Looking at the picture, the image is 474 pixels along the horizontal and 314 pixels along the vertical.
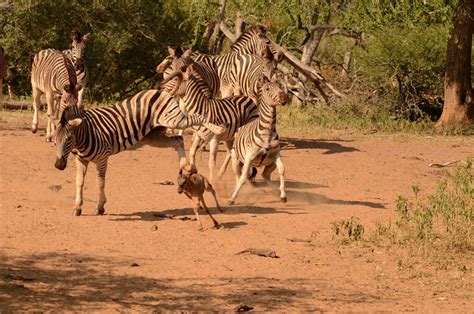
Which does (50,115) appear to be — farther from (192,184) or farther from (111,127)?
(192,184)

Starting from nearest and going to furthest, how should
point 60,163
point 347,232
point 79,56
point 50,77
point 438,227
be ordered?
point 347,232 → point 60,163 → point 438,227 → point 50,77 → point 79,56

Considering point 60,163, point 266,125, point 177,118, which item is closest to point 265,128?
point 266,125

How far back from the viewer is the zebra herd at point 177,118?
12.7 metres

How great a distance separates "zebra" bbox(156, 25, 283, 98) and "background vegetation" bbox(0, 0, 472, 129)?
1849 mm

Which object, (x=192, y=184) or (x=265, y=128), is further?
(x=265, y=128)

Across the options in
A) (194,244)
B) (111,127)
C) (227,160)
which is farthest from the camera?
(227,160)

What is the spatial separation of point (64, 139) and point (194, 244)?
2.17m

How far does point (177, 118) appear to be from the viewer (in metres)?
13.1

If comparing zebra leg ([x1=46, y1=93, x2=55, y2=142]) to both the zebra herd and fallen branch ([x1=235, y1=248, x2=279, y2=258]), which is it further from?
fallen branch ([x1=235, y1=248, x2=279, y2=258])

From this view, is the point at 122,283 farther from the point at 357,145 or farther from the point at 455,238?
the point at 357,145

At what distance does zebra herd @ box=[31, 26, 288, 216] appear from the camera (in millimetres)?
12727

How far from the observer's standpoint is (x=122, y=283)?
943cm

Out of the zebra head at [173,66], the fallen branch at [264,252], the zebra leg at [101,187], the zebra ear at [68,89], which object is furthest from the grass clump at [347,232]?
the zebra head at [173,66]

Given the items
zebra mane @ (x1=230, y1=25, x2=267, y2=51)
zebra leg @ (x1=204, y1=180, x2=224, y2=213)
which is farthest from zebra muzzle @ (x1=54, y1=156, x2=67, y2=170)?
zebra mane @ (x1=230, y1=25, x2=267, y2=51)
